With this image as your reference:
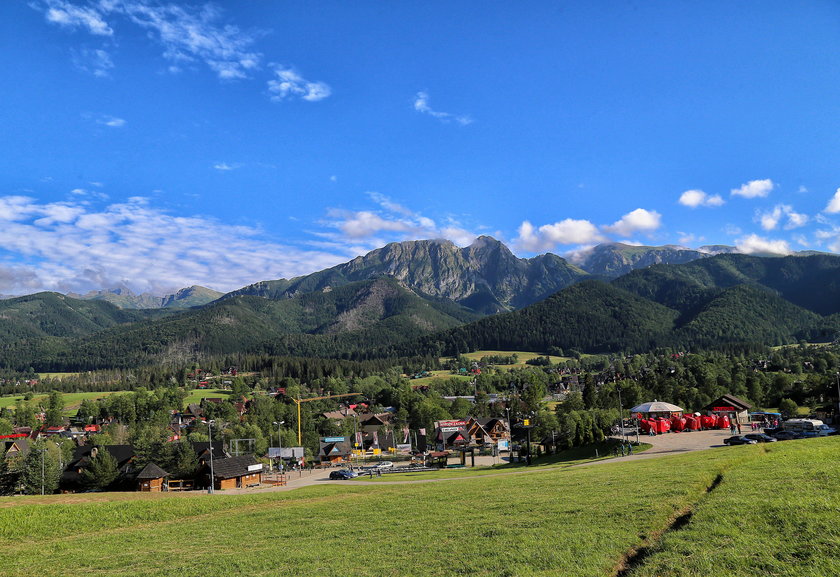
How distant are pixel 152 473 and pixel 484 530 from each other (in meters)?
65.5

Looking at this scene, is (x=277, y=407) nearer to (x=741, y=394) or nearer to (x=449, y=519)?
(x=741, y=394)

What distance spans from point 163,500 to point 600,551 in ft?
131

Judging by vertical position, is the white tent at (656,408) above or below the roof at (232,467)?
above


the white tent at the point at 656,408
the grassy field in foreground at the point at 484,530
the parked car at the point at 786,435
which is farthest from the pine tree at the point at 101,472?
the parked car at the point at 786,435

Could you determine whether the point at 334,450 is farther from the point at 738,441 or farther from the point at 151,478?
the point at 738,441

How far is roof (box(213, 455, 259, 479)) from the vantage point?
6581 cm

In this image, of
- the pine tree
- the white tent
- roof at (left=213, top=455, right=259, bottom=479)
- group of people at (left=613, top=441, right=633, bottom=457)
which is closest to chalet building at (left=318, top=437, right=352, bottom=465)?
the pine tree

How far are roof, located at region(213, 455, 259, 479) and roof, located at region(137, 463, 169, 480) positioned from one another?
10.3 meters

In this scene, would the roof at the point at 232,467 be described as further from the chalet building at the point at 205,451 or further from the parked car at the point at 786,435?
the parked car at the point at 786,435

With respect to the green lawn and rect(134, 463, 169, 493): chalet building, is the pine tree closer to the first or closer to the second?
rect(134, 463, 169, 493): chalet building

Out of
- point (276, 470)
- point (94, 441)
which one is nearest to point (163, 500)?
point (276, 470)

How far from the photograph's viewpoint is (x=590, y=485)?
103ft

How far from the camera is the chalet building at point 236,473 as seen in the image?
66.1 metres

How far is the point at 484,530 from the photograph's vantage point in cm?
2214
